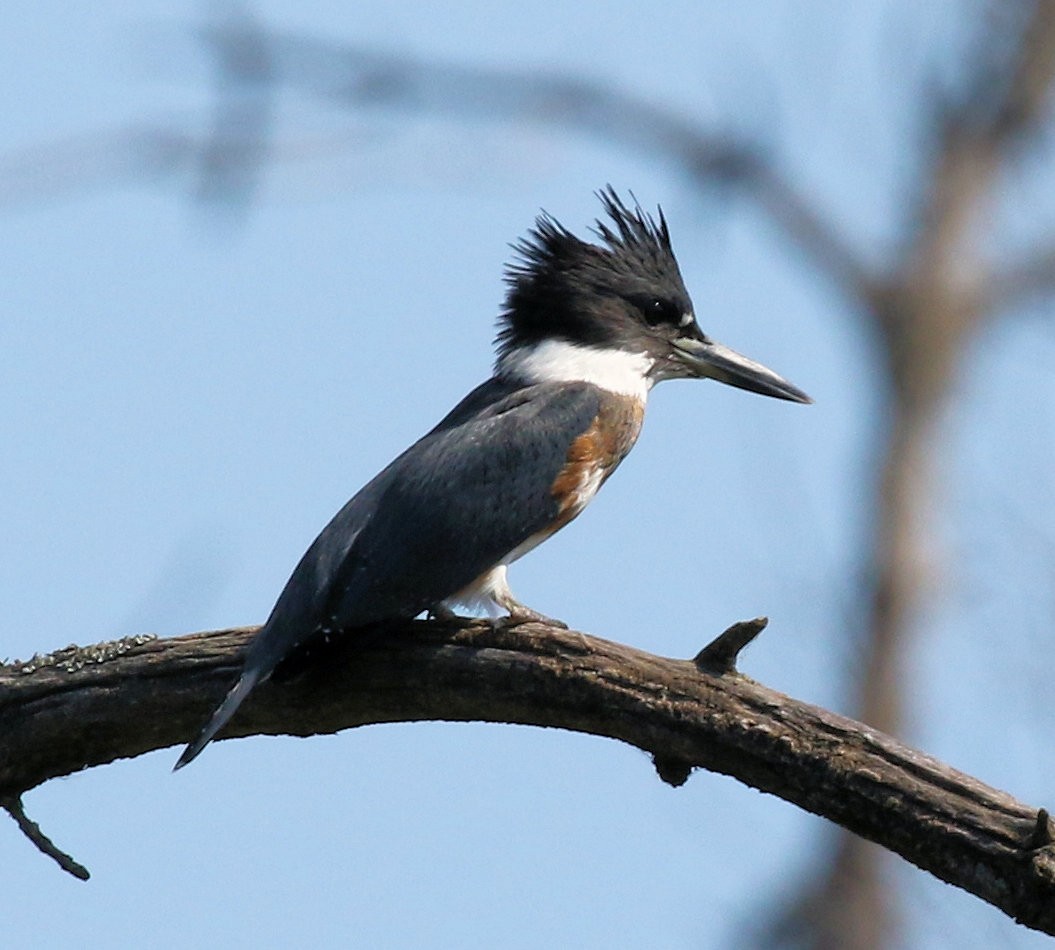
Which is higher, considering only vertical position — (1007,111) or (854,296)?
(1007,111)

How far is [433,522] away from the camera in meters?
4.29

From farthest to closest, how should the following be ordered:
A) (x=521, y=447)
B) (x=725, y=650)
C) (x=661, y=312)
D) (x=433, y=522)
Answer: (x=661, y=312) → (x=521, y=447) → (x=433, y=522) → (x=725, y=650)

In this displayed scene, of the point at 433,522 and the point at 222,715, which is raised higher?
the point at 433,522

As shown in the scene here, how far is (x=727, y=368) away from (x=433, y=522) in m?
1.18

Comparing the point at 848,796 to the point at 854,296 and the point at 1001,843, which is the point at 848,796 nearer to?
the point at 1001,843

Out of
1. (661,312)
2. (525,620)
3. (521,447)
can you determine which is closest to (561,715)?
(525,620)

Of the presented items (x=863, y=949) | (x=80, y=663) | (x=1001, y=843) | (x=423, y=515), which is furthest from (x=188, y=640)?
(x=863, y=949)

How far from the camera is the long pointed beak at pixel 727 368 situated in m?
5.15

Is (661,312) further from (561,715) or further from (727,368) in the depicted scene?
(561,715)

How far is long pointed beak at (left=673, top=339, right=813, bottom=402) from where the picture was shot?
16.9ft

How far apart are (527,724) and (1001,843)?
927 mm

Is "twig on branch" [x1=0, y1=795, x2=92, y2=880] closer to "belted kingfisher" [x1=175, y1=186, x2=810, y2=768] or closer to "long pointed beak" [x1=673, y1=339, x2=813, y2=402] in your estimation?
"belted kingfisher" [x1=175, y1=186, x2=810, y2=768]

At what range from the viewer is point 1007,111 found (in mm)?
8664

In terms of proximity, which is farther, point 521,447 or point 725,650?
point 521,447
